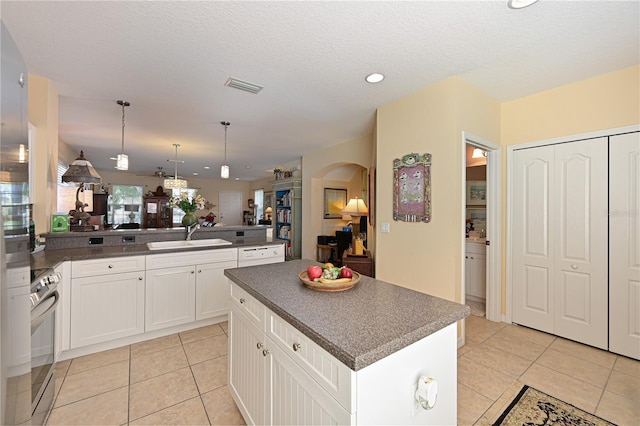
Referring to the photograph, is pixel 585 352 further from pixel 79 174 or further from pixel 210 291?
pixel 79 174

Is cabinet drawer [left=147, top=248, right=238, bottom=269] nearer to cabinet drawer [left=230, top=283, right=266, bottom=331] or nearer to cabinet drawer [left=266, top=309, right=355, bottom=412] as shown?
cabinet drawer [left=230, top=283, right=266, bottom=331]

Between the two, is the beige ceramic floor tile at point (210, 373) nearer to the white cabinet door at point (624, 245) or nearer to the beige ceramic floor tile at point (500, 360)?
the beige ceramic floor tile at point (500, 360)

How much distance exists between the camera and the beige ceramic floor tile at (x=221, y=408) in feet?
5.45

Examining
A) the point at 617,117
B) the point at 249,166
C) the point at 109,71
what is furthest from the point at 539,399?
the point at 249,166

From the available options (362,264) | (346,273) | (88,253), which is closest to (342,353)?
(346,273)

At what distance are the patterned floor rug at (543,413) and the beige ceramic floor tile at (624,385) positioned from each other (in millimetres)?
454

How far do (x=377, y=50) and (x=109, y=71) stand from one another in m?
2.30

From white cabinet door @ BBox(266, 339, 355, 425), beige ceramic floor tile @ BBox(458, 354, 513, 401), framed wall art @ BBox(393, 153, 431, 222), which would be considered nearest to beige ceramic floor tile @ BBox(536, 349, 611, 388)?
beige ceramic floor tile @ BBox(458, 354, 513, 401)

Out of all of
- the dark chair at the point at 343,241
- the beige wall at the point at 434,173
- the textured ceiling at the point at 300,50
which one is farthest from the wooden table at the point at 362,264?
the textured ceiling at the point at 300,50

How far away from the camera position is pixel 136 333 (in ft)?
8.41

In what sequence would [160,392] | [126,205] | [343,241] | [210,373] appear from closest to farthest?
[160,392]
[210,373]
[343,241]
[126,205]

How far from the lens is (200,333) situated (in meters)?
2.83

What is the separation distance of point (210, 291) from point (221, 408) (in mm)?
1388

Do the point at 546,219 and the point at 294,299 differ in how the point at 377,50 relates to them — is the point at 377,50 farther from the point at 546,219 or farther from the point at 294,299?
the point at 546,219
